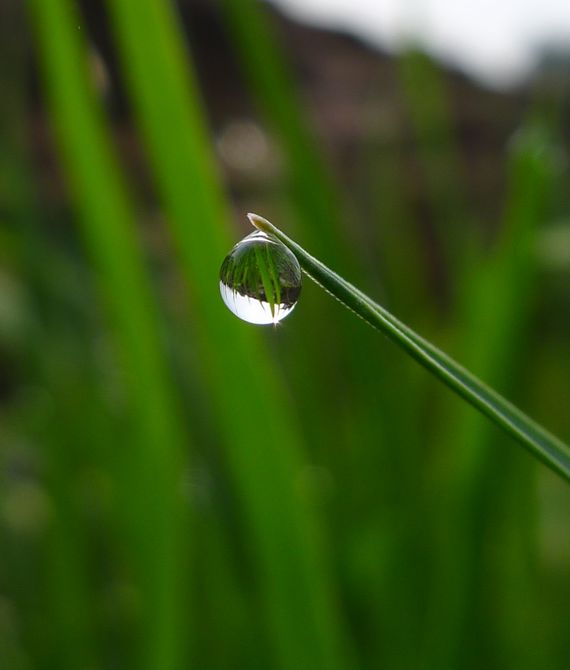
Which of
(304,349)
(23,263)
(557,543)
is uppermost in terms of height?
(23,263)

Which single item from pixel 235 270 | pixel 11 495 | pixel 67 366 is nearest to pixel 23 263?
pixel 67 366

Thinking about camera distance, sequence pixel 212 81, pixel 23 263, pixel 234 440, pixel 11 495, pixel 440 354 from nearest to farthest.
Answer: pixel 440 354, pixel 234 440, pixel 23 263, pixel 11 495, pixel 212 81

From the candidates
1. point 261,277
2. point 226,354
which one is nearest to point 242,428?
point 226,354

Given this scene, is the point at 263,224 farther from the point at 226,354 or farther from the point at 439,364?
the point at 226,354

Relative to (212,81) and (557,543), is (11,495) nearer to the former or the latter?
(557,543)

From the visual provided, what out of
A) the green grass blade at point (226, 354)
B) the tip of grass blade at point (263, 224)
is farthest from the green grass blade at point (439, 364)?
the green grass blade at point (226, 354)

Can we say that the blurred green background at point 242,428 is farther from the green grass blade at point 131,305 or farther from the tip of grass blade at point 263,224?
the tip of grass blade at point 263,224

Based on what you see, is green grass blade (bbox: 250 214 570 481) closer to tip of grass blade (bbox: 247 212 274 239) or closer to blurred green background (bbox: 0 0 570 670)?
tip of grass blade (bbox: 247 212 274 239)
